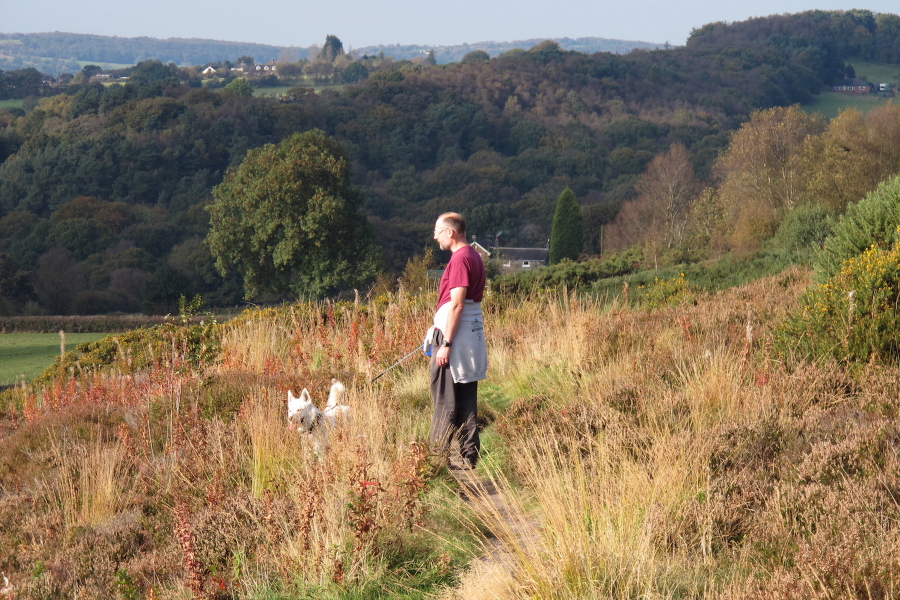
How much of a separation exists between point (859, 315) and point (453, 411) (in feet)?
9.66

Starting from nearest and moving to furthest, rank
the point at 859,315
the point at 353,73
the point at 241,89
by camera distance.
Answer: the point at 859,315 → the point at 241,89 → the point at 353,73

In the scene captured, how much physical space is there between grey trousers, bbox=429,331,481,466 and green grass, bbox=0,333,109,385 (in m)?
13.4

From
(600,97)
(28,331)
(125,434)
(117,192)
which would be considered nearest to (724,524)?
(125,434)

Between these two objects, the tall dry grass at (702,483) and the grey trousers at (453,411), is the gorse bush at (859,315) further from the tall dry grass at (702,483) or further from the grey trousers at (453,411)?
the grey trousers at (453,411)

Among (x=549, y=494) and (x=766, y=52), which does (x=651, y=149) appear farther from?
(x=549, y=494)

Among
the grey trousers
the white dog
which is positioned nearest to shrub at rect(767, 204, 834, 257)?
the grey trousers

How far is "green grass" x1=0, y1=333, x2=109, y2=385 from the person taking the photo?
A: 1819cm

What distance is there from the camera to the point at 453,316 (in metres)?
4.69

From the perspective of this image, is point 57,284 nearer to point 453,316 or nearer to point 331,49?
point 453,316

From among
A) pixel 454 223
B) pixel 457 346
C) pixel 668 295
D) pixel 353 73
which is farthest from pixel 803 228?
pixel 353 73

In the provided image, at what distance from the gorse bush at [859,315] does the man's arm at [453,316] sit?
8.49ft

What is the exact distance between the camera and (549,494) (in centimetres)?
319

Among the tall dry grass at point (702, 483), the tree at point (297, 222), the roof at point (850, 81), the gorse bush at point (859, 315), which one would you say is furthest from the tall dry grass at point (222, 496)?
the roof at point (850, 81)

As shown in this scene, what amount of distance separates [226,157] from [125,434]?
225ft
